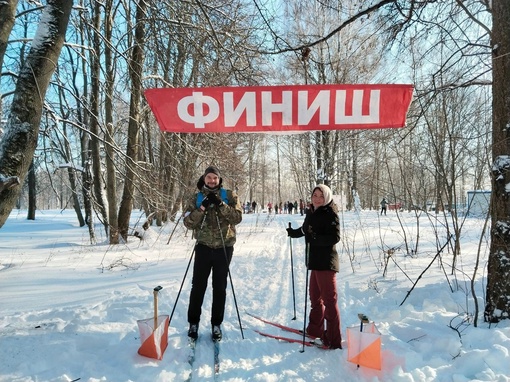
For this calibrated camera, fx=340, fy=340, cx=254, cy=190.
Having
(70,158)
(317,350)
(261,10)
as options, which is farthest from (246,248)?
(261,10)

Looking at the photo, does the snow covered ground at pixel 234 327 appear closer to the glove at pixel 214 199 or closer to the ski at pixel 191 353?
the ski at pixel 191 353

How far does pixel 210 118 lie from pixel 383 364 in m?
2.83

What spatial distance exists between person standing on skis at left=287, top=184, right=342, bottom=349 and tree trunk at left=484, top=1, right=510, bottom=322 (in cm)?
158

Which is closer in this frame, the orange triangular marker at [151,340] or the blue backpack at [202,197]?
the orange triangular marker at [151,340]

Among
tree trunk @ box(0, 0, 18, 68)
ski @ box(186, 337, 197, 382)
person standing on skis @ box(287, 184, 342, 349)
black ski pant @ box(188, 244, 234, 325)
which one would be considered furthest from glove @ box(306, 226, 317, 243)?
tree trunk @ box(0, 0, 18, 68)

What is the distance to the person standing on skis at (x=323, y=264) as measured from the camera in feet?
11.2

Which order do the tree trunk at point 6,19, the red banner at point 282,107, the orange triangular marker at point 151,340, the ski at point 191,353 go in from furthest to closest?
the red banner at point 282,107 → the orange triangular marker at point 151,340 → the ski at point 191,353 → the tree trunk at point 6,19

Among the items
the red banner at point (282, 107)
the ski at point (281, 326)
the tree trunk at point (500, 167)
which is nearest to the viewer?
the tree trunk at point (500, 167)

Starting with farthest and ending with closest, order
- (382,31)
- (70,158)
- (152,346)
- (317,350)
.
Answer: (70,158), (382,31), (317,350), (152,346)

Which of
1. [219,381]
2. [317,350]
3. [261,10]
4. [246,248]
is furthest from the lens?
[246,248]

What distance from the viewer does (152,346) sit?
3010 mm

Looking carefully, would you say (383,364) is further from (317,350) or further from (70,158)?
(70,158)

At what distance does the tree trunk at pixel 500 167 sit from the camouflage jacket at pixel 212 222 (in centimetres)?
260

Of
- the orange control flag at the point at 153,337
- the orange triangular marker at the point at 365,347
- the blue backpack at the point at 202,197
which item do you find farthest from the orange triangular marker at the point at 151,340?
the orange triangular marker at the point at 365,347
